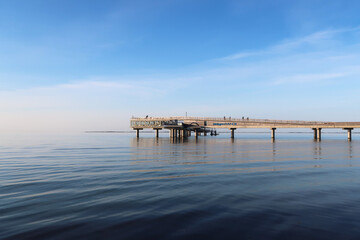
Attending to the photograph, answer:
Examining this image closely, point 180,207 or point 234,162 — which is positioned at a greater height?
point 180,207

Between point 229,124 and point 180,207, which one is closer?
point 180,207

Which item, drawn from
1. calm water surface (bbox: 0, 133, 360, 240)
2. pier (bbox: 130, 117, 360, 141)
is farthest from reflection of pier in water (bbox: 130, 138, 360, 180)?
pier (bbox: 130, 117, 360, 141)

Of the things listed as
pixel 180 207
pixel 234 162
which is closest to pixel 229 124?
pixel 234 162

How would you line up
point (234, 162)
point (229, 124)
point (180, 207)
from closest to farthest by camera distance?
point (180, 207) < point (234, 162) < point (229, 124)

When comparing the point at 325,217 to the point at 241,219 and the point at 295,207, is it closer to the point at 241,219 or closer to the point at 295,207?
the point at 295,207

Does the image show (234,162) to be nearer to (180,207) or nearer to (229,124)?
(180,207)

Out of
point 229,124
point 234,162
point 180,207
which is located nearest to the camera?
point 180,207

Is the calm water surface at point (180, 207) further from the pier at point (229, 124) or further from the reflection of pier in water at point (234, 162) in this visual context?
the pier at point (229, 124)

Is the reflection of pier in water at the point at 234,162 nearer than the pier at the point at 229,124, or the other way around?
the reflection of pier in water at the point at 234,162

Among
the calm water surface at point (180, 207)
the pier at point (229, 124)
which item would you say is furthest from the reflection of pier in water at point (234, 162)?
the pier at point (229, 124)

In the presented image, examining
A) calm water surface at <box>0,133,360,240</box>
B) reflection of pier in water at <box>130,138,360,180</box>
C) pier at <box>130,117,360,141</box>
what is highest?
pier at <box>130,117,360,141</box>

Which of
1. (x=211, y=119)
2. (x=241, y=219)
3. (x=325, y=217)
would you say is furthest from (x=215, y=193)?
(x=211, y=119)

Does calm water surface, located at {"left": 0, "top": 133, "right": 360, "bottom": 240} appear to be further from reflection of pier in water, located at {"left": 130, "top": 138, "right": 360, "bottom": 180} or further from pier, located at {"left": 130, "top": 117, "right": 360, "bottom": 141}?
pier, located at {"left": 130, "top": 117, "right": 360, "bottom": 141}

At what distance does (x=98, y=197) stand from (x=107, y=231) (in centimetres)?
481
